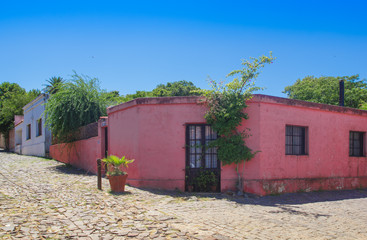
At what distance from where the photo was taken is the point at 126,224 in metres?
6.33

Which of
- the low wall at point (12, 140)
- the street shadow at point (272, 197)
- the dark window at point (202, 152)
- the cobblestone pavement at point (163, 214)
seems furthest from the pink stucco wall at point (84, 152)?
the low wall at point (12, 140)

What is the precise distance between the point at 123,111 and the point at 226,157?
3953 millimetres

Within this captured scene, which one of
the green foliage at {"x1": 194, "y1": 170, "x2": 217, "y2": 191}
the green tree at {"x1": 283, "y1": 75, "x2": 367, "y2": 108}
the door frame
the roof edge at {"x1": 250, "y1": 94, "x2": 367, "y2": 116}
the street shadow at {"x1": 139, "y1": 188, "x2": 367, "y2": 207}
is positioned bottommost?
the street shadow at {"x1": 139, "y1": 188, "x2": 367, "y2": 207}

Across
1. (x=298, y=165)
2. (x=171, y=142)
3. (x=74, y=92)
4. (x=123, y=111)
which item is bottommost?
(x=298, y=165)

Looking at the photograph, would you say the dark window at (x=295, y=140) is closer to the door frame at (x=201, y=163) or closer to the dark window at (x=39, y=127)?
the door frame at (x=201, y=163)

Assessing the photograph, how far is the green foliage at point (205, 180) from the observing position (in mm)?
10414

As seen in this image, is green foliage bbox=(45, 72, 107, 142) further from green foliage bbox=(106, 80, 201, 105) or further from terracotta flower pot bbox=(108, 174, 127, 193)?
green foliage bbox=(106, 80, 201, 105)

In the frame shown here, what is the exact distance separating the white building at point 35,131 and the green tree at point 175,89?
44.9 ft

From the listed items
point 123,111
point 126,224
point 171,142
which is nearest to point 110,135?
point 123,111

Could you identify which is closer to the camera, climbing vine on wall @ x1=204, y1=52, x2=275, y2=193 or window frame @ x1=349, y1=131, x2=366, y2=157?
climbing vine on wall @ x1=204, y1=52, x2=275, y2=193

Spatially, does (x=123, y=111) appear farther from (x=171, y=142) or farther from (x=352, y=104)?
(x=352, y=104)

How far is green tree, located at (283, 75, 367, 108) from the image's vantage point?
27281 millimetres

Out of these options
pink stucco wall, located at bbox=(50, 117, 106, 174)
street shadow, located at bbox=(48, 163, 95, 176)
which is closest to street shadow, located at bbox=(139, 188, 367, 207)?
pink stucco wall, located at bbox=(50, 117, 106, 174)

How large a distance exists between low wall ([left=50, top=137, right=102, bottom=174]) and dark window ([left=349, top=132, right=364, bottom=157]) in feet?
33.0
